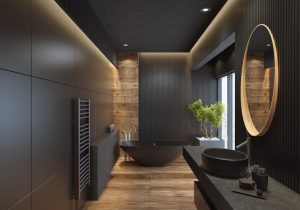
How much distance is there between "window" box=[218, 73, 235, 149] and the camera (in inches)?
206

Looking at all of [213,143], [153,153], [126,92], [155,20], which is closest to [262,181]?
[155,20]

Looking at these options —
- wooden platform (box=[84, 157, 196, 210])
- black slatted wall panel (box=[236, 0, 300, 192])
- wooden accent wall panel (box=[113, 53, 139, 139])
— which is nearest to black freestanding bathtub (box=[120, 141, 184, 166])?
wooden platform (box=[84, 157, 196, 210])

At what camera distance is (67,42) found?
2.57 metres

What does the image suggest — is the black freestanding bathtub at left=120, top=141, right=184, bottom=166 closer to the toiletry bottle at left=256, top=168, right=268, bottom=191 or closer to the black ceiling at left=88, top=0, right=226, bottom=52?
the black ceiling at left=88, top=0, right=226, bottom=52

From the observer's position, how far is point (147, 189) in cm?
392

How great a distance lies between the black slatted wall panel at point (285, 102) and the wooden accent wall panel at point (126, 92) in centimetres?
417

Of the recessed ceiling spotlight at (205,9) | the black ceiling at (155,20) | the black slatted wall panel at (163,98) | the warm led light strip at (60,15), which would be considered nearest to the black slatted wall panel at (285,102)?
the recessed ceiling spotlight at (205,9)

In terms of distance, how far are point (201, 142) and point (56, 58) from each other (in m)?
3.94

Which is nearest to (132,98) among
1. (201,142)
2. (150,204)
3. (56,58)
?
(201,142)

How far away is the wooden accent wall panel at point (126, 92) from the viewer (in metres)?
6.00

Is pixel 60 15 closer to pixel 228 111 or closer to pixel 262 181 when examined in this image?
pixel 262 181

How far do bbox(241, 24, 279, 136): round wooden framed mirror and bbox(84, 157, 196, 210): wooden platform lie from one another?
5.93ft

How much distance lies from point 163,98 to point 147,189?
284 centimetres

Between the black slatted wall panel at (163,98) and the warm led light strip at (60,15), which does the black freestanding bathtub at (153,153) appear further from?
the warm led light strip at (60,15)
